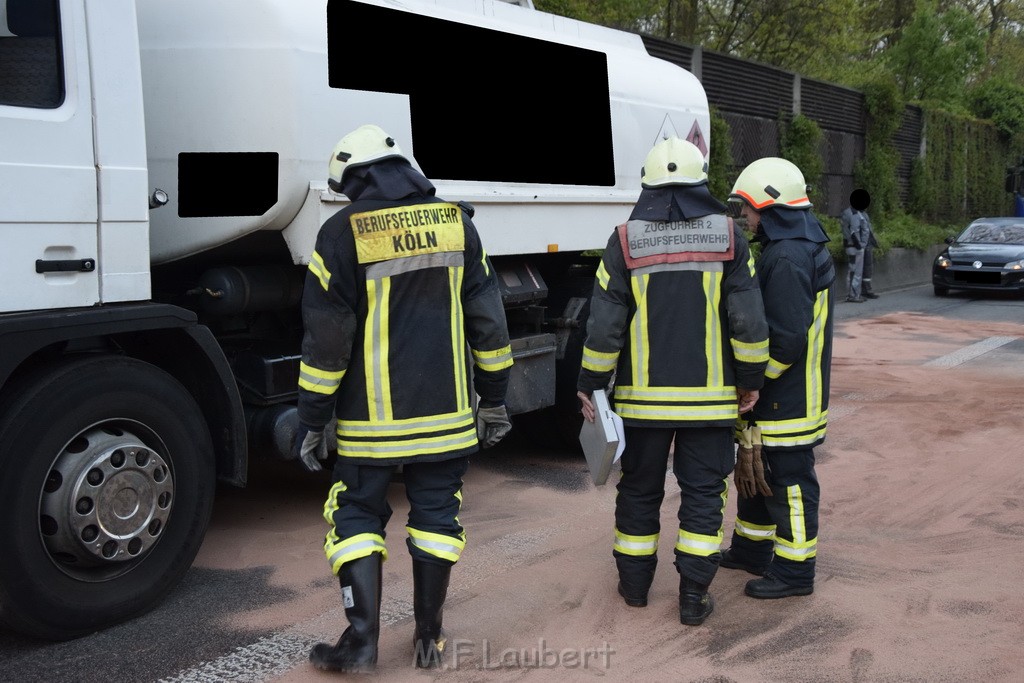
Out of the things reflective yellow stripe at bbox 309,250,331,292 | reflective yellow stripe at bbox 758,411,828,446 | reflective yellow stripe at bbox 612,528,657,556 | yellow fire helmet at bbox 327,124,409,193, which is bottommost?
reflective yellow stripe at bbox 612,528,657,556

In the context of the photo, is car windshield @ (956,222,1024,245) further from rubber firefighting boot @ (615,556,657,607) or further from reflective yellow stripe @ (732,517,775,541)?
rubber firefighting boot @ (615,556,657,607)

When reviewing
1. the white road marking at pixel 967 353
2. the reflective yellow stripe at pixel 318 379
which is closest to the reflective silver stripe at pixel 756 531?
the reflective yellow stripe at pixel 318 379

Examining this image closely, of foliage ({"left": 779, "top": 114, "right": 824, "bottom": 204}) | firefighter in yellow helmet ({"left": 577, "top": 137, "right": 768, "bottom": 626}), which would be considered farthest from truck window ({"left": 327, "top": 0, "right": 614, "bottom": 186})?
foliage ({"left": 779, "top": 114, "right": 824, "bottom": 204})

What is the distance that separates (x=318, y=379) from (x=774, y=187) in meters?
2.00

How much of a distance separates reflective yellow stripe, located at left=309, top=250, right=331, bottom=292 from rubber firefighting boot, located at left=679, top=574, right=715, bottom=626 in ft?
5.84

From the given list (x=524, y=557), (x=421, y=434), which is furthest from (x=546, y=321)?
(x=421, y=434)

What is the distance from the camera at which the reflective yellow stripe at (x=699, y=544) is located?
13.8 ft

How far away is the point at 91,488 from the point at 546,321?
3.36 m

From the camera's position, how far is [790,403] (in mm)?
4398

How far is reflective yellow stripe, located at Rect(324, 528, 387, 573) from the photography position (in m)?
3.59

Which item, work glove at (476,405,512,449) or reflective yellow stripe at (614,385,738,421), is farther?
reflective yellow stripe at (614,385,738,421)

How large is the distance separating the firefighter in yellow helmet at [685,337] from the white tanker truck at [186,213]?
1.36 meters

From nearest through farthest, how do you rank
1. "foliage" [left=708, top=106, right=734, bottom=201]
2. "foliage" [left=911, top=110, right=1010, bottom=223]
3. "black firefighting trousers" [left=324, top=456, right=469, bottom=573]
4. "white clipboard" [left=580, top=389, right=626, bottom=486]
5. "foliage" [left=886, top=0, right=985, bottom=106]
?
"black firefighting trousers" [left=324, top=456, right=469, bottom=573] → "white clipboard" [left=580, top=389, right=626, bottom=486] → "foliage" [left=708, top=106, right=734, bottom=201] → "foliage" [left=911, top=110, right=1010, bottom=223] → "foliage" [left=886, top=0, right=985, bottom=106]

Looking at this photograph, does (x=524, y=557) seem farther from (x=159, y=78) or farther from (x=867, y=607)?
(x=159, y=78)
